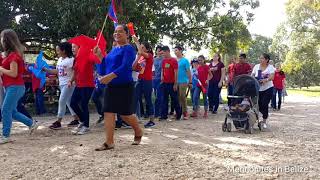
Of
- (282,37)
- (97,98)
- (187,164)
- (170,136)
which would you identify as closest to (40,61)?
(97,98)

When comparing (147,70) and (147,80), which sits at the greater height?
(147,70)

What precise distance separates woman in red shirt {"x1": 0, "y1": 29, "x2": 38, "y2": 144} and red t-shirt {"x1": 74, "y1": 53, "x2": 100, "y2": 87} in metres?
1.19

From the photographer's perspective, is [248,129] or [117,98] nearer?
[117,98]

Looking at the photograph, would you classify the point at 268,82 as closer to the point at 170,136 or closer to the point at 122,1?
the point at 170,136

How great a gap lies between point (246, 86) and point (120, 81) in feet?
11.2

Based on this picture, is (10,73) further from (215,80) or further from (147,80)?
(215,80)

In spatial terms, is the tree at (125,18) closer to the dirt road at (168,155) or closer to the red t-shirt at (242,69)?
the red t-shirt at (242,69)

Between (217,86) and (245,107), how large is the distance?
3.81 meters

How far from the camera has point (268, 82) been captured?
346 inches

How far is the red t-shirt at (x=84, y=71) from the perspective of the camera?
7.73m

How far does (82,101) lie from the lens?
779cm

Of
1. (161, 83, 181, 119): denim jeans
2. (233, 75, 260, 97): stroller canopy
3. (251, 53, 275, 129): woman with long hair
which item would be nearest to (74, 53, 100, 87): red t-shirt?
(161, 83, 181, 119): denim jeans

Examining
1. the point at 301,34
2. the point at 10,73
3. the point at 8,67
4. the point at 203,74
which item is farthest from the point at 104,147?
the point at 301,34

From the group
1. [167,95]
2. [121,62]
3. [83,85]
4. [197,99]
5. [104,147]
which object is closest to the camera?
[121,62]
